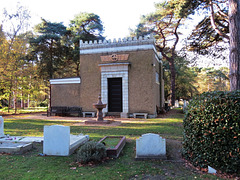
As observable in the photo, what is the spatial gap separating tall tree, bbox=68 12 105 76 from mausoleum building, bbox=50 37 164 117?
8738mm

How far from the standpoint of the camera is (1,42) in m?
18.9

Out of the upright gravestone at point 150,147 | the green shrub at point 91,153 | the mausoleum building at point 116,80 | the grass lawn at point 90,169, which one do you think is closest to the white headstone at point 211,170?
the grass lawn at point 90,169

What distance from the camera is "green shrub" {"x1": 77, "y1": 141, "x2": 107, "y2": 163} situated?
4.68 meters

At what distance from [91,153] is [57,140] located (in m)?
1.37

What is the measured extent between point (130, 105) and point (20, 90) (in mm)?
12557

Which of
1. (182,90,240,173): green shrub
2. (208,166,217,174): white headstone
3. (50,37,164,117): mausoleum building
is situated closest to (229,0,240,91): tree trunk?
(182,90,240,173): green shrub

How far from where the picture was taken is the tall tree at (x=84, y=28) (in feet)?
81.1

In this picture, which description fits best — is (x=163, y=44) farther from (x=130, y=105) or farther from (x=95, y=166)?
(x=95, y=166)

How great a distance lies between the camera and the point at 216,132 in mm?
→ 4012

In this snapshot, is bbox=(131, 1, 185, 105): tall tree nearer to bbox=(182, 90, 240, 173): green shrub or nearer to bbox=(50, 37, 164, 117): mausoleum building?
bbox=(50, 37, 164, 117): mausoleum building

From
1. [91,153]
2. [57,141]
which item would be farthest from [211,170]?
[57,141]

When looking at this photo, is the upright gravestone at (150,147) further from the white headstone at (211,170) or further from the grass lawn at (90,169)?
the white headstone at (211,170)

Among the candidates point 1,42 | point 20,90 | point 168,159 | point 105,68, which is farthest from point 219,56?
point 1,42

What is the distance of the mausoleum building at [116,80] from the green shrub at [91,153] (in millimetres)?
10179
